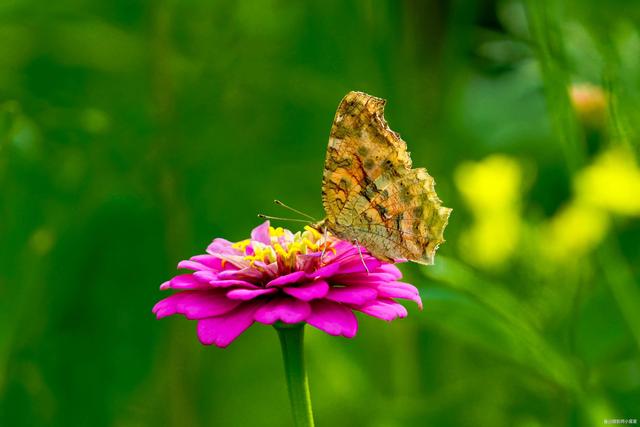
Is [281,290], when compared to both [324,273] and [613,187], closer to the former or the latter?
[324,273]

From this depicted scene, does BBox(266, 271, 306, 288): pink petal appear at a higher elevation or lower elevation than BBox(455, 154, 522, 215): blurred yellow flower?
lower

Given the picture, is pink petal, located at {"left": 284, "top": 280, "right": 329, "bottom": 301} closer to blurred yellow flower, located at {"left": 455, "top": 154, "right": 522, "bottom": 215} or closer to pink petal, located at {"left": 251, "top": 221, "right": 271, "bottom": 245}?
pink petal, located at {"left": 251, "top": 221, "right": 271, "bottom": 245}

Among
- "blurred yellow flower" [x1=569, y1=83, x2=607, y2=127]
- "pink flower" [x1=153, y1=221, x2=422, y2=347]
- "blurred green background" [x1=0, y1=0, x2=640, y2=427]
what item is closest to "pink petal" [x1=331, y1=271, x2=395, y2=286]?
"pink flower" [x1=153, y1=221, x2=422, y2=347]

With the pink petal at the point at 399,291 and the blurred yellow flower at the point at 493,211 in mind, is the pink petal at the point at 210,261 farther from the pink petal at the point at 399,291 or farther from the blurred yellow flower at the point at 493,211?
the blurred yellow flower at the point at 493,211

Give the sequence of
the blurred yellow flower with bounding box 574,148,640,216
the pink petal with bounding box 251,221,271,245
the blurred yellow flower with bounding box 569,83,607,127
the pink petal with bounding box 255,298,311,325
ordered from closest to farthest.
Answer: the pink petal with bounding box 255,298,311,325, the pink petal with bounding box 251,221,271,245, the blurred yellow flower with bounding box 574,148,640,216, the blurred yellow flower with bounding box 569,83,607,127

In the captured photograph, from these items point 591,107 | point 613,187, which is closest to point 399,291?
point 613,187

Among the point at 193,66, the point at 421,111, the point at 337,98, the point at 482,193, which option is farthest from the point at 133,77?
the point at 482,193

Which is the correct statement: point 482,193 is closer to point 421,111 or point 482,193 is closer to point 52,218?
point 421,111

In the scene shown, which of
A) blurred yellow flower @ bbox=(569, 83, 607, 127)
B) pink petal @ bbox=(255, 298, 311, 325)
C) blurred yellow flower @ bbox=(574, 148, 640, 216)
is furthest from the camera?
blurred yellow flower @ bbox=(569, 83, 607, 127)
